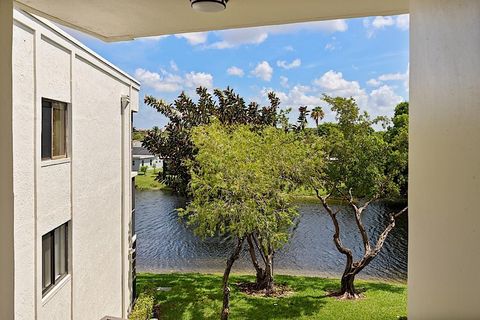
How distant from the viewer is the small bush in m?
7.04

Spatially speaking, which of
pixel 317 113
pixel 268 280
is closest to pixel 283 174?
pixel 268 280

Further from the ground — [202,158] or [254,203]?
[202,158]

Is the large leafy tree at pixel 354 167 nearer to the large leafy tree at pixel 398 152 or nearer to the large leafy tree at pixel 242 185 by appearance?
the large leafy tree at pixel 398 152

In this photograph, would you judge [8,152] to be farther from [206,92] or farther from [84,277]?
[206,92]

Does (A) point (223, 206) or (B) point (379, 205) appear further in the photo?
(B) point (379, 205)

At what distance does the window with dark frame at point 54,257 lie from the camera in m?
3.86

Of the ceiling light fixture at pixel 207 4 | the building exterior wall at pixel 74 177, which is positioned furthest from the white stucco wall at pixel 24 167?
the ceiling light fixture at pixel 207 4

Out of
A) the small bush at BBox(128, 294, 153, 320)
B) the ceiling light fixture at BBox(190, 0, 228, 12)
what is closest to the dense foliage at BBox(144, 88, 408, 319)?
the small bush at BBox(128, 294, 153, 320)

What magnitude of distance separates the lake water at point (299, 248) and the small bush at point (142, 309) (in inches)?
159

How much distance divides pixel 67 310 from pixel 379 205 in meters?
13.6

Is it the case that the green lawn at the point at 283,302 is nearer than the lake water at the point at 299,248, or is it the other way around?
the green lawn at the point at 283,302

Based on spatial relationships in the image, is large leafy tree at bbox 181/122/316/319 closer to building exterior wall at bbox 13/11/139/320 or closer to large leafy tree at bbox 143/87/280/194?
building exterior wall at bbox 13/11/139/320

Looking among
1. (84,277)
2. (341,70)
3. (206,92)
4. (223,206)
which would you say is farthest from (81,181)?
(341,70)

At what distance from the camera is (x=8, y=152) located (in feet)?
4.42
